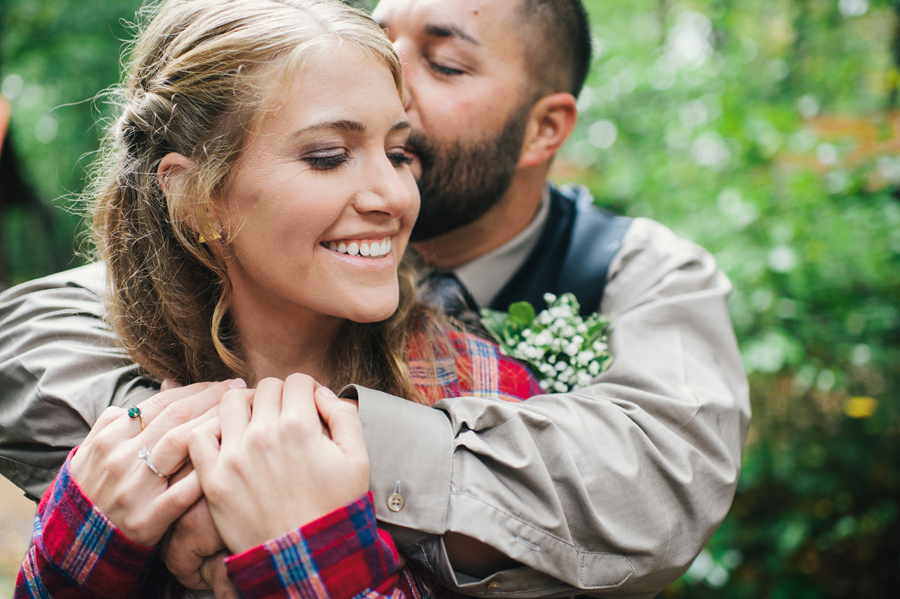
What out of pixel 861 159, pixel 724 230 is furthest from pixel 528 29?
pixel 861 159

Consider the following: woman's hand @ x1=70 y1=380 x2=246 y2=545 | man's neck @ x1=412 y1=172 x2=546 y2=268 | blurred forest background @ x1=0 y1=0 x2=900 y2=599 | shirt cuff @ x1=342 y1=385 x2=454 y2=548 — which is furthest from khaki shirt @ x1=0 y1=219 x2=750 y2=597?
blurred forest background @ x1=0 y1=0 x2=900 y2=599

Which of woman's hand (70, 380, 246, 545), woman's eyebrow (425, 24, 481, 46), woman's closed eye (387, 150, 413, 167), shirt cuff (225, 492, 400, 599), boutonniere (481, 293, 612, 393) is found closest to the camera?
shirt cuff (225, 492, 400, 599)

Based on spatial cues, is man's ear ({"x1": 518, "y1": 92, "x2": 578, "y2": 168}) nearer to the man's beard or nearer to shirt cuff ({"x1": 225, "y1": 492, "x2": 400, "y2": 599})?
the man's beard

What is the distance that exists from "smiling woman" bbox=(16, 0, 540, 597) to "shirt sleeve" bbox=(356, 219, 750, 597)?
0.11m

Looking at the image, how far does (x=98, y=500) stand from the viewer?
137cm

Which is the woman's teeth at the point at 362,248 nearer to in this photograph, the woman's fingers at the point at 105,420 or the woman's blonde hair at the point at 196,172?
the woman's blonde hair at the point at 196,172

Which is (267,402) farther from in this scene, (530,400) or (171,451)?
(530,400)

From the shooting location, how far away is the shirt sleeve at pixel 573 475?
141 cm

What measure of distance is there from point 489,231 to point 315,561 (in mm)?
1714

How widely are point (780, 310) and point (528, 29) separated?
1.99 metres

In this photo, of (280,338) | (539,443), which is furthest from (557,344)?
(280,338)

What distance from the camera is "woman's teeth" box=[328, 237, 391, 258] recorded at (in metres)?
1.58

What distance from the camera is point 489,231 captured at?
8.82 ft

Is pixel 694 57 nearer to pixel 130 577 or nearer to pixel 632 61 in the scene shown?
pixel 632 61
